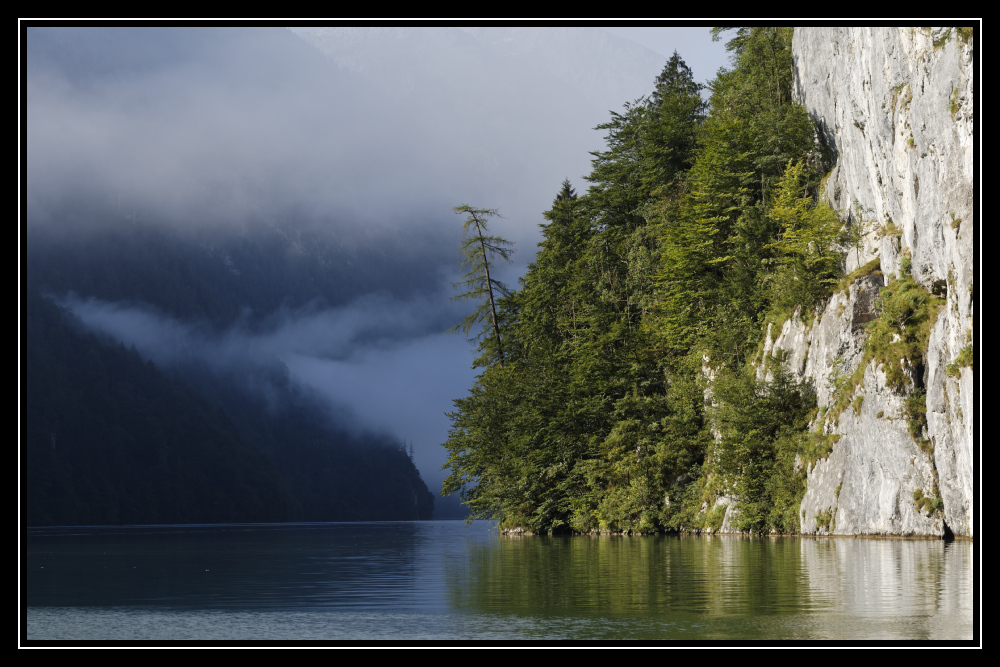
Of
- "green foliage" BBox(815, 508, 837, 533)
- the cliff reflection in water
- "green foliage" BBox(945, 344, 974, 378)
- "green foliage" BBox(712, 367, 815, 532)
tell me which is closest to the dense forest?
"green foliage" BBox(712, 367, 815, 532)

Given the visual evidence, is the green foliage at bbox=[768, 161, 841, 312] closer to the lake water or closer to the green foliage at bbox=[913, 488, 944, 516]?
the green foliage at bbox=[913, 488, 944, 516]

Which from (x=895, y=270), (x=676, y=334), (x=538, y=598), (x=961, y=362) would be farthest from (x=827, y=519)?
(x=538, y=598)

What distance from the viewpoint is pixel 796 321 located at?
4412 cm

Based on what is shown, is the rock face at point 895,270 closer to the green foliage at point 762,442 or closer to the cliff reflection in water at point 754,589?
the green foliage at point 762,442

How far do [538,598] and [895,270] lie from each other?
26428 mm

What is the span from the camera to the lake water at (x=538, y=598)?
1299 centimetres

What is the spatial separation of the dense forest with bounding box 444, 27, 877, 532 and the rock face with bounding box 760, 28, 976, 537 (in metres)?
1.56

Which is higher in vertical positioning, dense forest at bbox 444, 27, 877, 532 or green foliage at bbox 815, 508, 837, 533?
dense forest at bbox 444, 27, 877, 532

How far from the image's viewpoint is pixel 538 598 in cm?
1705

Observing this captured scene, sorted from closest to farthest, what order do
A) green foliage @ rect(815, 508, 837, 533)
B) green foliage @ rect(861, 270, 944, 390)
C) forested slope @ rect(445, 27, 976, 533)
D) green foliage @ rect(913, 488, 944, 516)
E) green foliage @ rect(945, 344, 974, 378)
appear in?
1. green foliage @ rect(945, 344, 974, 378)
2. green foliage @ rect(913, 488, 944, 516)
3. green foliage @ rect(861, 270, 944, 390)
4. green foliage @ rect(815, 508, 837, 533)
5. forested slope @ rect(445, 27, 976, 533)

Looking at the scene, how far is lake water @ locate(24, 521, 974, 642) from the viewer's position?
13.0 metres
